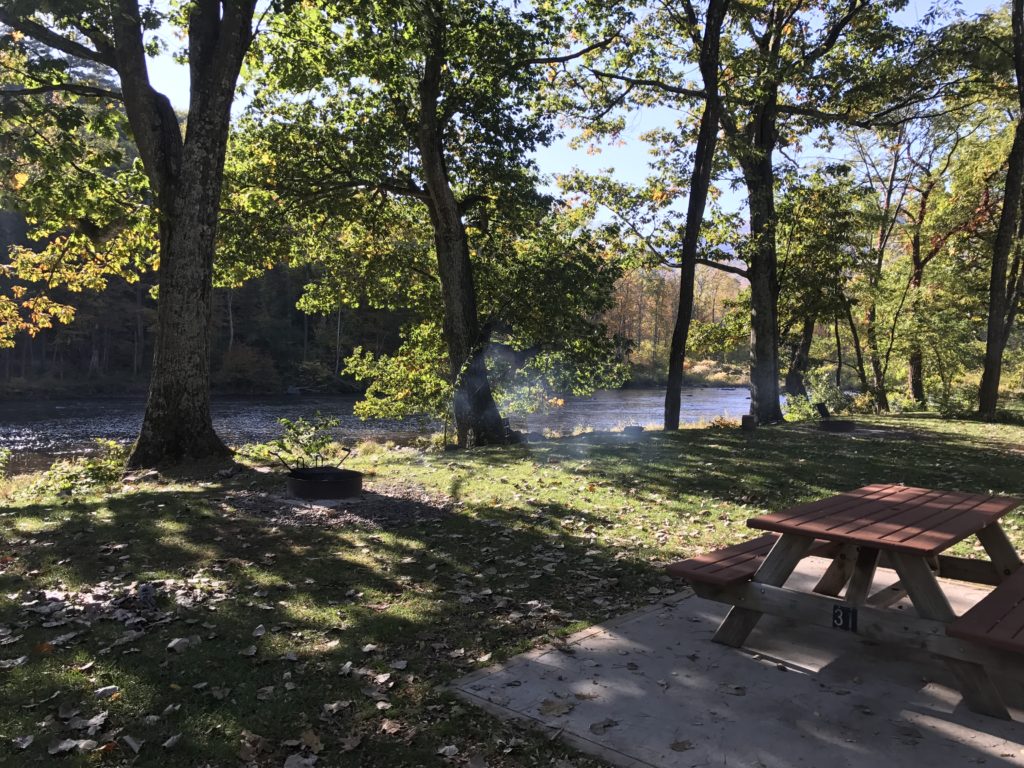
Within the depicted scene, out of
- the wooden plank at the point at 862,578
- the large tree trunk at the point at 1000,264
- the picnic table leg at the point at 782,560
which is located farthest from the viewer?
the large tree trunk at the point at 1000,264

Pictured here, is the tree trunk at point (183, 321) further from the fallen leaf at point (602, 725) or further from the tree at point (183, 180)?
the fallen leaf at point (602, 725)

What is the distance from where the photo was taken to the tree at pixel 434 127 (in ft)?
41.2

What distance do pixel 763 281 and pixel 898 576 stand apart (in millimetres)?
13899

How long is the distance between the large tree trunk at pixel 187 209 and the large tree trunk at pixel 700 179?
728 centimetres

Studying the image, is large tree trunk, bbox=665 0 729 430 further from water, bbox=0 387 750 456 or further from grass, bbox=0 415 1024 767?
water, bbox=0 387 750 456

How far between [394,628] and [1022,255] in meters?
21.6

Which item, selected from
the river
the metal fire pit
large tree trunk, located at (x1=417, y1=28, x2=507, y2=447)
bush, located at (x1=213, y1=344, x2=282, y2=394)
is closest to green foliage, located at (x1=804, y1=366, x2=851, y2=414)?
the river

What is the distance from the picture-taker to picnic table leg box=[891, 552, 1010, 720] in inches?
112

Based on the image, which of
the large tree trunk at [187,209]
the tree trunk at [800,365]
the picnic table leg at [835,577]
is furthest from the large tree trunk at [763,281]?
the picnic table leg at [835,577]

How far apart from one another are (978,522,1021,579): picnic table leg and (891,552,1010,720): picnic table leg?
57.2 inches

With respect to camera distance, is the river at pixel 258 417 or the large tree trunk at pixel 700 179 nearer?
the large tree trunk at pixel 700 179

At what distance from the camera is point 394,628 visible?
3.87 m

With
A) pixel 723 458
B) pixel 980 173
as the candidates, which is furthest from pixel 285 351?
pixel 723 458

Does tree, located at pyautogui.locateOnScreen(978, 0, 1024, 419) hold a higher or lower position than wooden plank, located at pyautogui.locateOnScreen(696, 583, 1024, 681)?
higher
